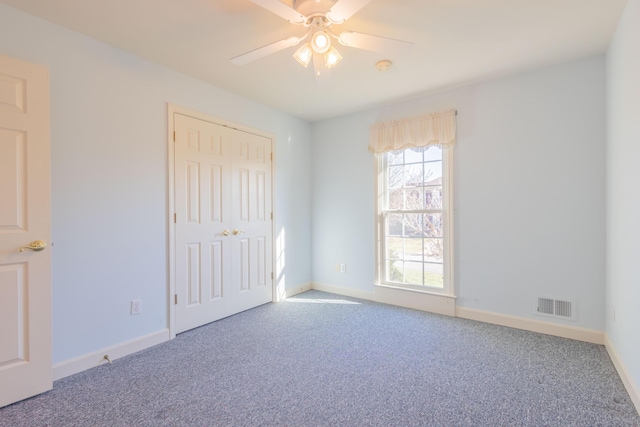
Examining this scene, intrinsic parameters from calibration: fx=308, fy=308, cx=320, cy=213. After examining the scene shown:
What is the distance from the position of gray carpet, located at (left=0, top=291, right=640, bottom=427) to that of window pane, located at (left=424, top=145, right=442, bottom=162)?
5.95 feet

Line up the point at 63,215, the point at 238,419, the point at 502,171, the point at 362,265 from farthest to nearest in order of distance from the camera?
the point at 362,265, the point at 502,171, the point at 63,215, the point at 238,419

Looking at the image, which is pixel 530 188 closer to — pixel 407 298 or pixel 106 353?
pixel 407 298

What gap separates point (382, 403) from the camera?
1859 mm

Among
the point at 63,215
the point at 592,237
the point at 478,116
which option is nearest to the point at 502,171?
the point at 478,116

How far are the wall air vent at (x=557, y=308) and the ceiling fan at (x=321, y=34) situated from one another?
2618 millimetres

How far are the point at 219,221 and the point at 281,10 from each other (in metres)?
2.20

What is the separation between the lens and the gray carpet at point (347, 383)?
1.74m

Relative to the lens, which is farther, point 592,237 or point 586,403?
point 592,237

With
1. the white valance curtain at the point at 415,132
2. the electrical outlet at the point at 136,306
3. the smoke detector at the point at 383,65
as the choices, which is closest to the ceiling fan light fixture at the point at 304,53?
the smoke detector at the point at 383,65

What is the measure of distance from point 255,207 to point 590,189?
3291 millimetres

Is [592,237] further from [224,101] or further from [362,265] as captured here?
[224,101]

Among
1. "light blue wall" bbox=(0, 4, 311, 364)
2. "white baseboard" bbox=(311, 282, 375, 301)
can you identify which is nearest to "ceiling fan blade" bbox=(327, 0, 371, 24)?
"light blue wall" bbox=(0, 4, 311, 364)

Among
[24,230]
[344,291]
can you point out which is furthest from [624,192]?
[24,230]

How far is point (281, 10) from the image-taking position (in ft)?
5.39
